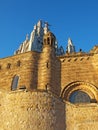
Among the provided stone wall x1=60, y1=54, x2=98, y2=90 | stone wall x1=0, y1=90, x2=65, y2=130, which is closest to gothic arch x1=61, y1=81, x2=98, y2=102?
stone wall x1=60, y1=54, x2=98, y2=90

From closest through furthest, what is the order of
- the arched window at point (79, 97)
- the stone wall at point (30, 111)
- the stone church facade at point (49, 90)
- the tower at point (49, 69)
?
1. the stone wall at point (30, 111)
2. the stone church facade at point (49, 90)
3. the arched window at point (79, 97)
4. the tower at point (49, 69)

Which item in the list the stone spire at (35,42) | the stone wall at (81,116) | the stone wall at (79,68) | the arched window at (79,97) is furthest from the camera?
the stone spire at (35,42)

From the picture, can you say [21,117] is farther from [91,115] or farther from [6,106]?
[91,115]

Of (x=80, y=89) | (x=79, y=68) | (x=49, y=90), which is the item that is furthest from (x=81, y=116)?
(x=79, y=68)

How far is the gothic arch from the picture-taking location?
32.1m

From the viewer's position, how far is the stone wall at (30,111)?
24.6 metres

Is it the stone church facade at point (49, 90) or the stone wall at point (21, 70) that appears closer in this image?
the stone church facade at point (49, 90)

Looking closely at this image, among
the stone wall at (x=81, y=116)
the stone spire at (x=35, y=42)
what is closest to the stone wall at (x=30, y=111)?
the stone wall at (x=81, y=116)

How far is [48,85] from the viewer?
3200cm

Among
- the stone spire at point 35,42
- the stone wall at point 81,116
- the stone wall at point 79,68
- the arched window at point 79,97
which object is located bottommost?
the stone wall at point 81,116

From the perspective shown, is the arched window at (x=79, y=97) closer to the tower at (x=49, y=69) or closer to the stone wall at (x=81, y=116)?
the tower at (x=49, y=69)

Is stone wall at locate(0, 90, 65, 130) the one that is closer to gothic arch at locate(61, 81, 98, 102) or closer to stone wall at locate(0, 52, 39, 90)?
gothic arch at locate(61, 81, 98, 102)

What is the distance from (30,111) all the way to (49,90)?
5526 mm

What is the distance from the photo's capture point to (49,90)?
30125mm
